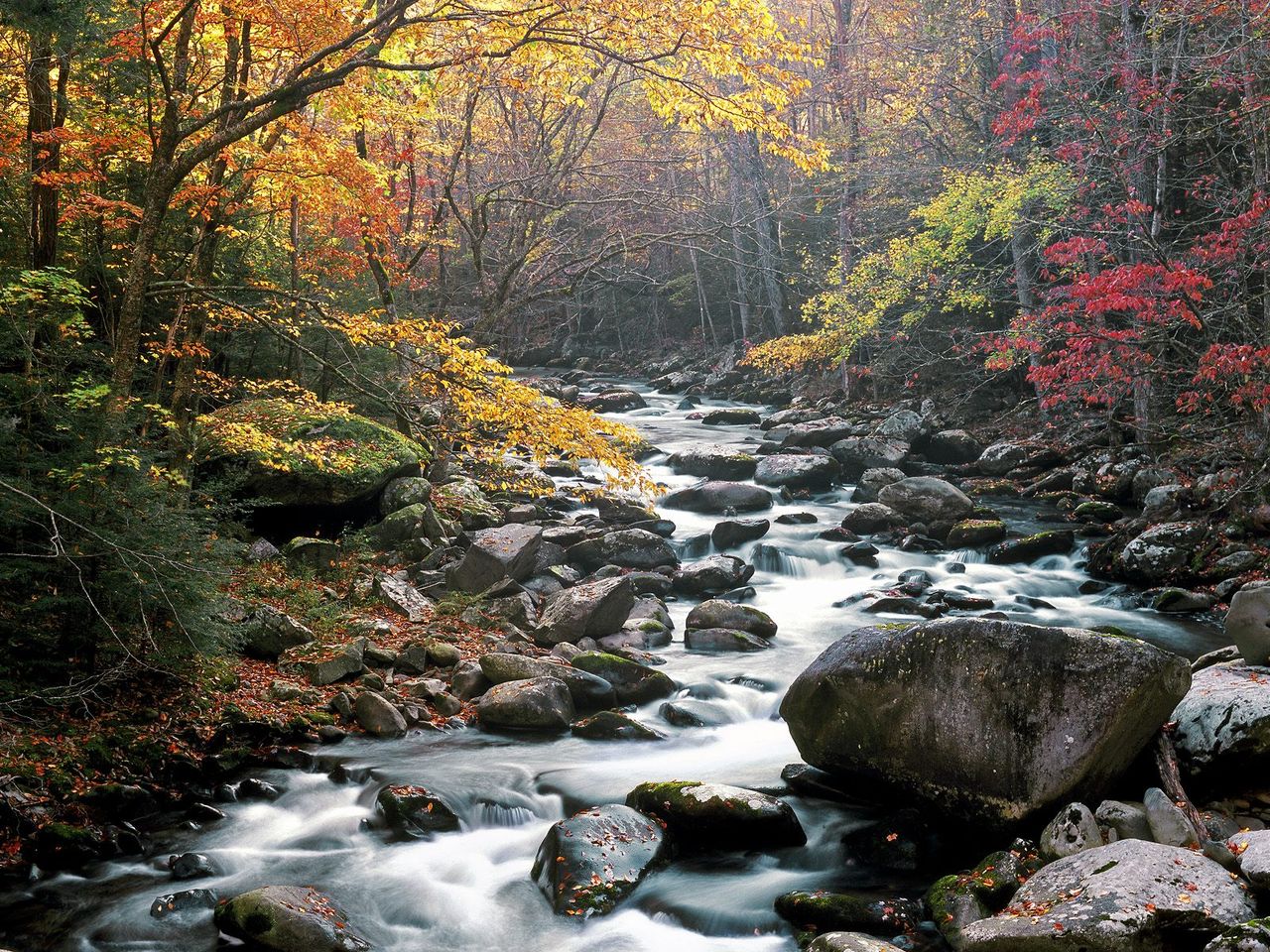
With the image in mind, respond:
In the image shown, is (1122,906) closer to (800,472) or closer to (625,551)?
(625,551)

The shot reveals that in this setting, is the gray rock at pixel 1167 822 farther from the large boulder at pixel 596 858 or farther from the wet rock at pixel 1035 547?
the wet rock at pixel 1035 547

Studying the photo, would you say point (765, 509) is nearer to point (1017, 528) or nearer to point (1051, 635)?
point (1017, 528)

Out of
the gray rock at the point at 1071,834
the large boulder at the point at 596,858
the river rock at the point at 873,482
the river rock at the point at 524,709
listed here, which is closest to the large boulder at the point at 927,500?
the river rock at the point at 873,482

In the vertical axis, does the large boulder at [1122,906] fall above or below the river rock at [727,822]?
above

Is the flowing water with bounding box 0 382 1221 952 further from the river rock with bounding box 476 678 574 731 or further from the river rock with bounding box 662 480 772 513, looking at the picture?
the river rock with bounding box 662 480 772 513

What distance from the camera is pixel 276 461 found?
423 inches

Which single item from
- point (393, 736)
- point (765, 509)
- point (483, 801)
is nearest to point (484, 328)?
point (765, 509)

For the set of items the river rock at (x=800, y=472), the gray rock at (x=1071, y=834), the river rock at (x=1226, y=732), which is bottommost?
the gray rock at (x=1071, y=834)

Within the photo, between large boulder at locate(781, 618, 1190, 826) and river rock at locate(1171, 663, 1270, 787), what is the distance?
0.26 m

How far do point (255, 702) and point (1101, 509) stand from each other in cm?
1291

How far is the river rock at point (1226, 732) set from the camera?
5504 millimetres

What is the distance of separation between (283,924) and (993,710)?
176 inches

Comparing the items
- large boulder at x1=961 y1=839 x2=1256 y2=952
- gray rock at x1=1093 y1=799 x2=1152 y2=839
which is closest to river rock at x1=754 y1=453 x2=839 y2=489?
gray rock at x1=1093 y1=799 x2=1152 y2=839

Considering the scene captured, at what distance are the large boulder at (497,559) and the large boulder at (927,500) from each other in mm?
6735
